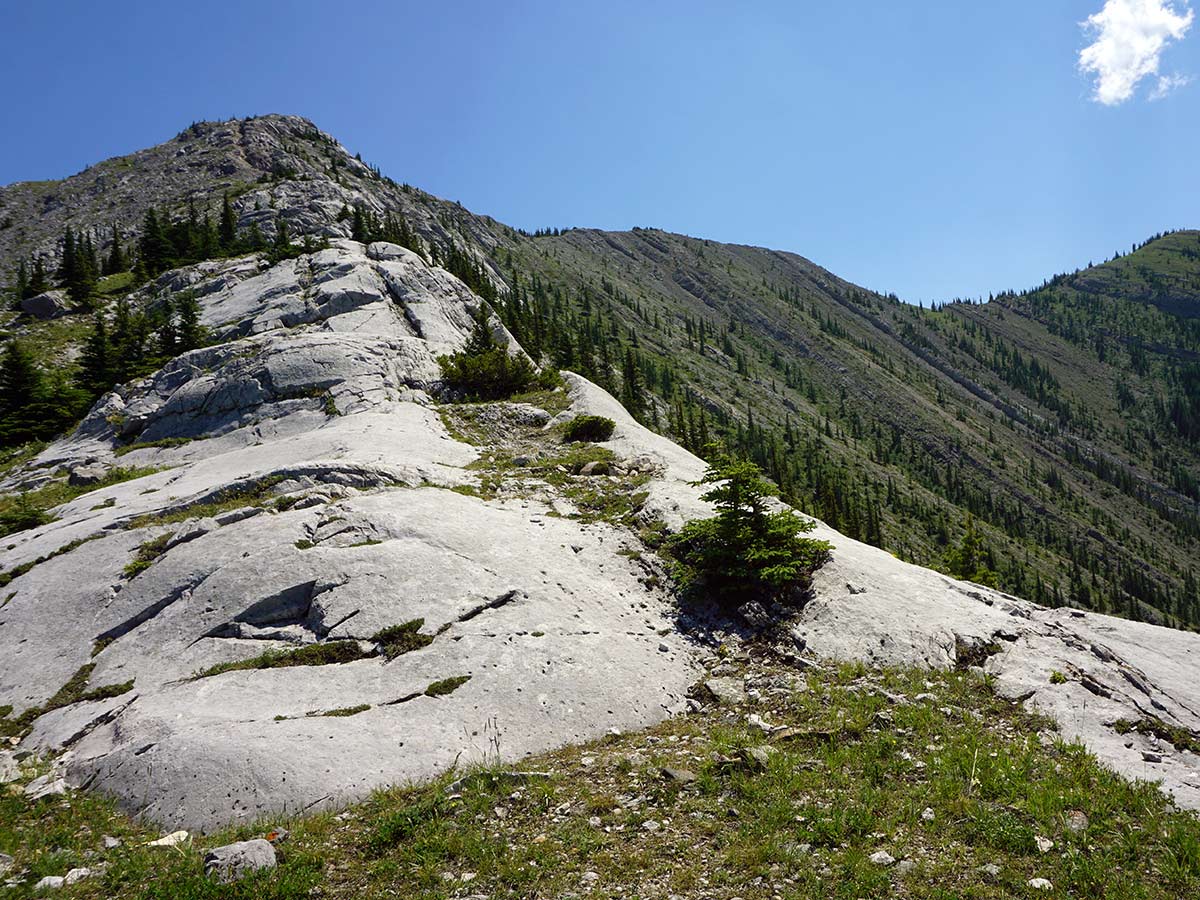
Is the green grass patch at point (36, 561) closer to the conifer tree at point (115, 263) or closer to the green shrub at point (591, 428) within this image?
the green shrub at point (591, 428)

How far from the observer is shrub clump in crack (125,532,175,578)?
16.3 m

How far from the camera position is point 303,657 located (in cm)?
1305

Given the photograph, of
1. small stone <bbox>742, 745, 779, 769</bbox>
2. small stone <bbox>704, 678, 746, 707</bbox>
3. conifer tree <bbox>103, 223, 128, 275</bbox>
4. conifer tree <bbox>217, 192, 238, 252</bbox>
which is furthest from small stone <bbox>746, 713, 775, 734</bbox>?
conifer tree <bbox>103, 223, 128, 275</bbox>

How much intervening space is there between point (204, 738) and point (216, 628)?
4.55 m

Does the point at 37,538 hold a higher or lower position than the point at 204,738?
higher

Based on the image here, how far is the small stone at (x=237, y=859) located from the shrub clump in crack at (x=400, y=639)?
17.1 ft

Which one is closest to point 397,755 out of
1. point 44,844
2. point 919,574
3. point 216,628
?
point 44,844

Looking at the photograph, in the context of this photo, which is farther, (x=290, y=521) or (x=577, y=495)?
(x=577, y=495)

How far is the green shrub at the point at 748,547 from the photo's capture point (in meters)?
16.4

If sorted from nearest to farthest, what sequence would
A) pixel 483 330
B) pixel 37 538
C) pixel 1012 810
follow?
pixel 1012 810 → pixel 37 538 → pixel 483 330

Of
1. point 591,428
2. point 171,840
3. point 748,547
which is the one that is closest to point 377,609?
point 171,840

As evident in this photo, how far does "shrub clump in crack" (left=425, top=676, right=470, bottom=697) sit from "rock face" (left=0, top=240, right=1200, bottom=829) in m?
0.08

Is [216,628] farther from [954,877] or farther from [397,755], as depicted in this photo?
[954,877]

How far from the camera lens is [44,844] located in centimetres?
848
